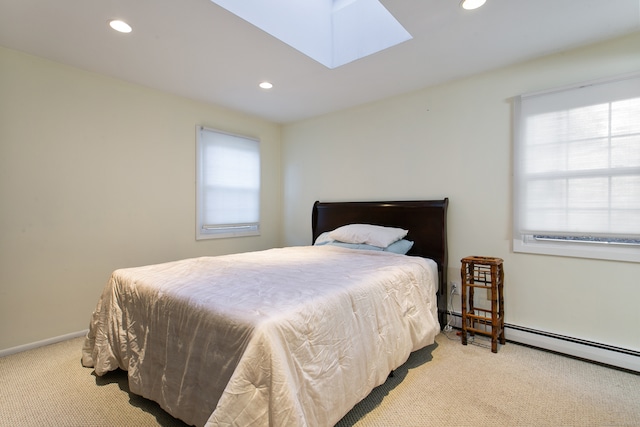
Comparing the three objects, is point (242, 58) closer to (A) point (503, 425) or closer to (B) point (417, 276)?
(B) point (417, 276)

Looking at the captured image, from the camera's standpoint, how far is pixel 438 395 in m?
1.78

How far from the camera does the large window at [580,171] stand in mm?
2055

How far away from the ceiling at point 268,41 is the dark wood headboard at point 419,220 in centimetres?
118

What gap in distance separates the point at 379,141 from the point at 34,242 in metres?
3.25

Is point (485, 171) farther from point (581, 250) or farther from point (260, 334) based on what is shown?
point (260, 334)

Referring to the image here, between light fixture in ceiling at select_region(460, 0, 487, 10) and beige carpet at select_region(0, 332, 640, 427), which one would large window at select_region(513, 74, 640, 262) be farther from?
light fixture in ceiling at select_region(460, 0, 487, 10)

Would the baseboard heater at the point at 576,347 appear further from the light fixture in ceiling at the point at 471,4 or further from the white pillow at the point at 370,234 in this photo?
the light fixture in ceiling at the point at 471,4

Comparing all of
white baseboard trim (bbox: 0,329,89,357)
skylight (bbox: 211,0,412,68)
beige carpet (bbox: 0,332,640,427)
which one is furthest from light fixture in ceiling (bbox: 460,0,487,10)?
white baseboard trim (bbox: 0,329,89,357)

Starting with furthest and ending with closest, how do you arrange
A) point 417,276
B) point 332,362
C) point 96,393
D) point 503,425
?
point 417,276 < point 96,393 < point 503,425 < point 332,362

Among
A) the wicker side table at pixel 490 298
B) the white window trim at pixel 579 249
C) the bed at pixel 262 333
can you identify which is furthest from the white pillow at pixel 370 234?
the white window trim at pixel 579 249

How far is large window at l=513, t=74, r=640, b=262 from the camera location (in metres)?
2.05

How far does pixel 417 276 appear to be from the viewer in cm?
221

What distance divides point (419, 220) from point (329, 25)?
6.30ft

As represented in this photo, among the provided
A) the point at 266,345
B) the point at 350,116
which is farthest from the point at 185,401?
the point at 350,116
